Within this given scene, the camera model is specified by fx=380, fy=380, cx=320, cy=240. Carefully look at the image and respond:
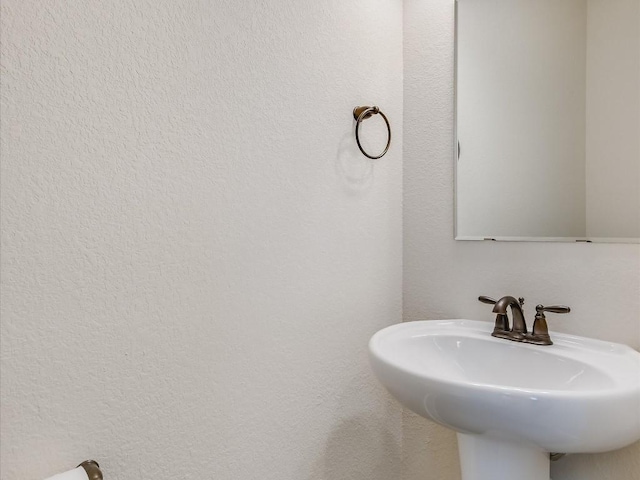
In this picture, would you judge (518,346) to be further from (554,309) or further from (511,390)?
(511,390)

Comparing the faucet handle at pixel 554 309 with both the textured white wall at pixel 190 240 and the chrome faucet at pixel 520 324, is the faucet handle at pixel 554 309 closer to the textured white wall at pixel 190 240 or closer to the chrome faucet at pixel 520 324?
the chrome faucet at pixel 520 324

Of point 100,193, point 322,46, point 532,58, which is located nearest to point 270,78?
point 322,46

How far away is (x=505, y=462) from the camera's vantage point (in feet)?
2.81

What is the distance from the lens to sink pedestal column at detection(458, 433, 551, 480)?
0.85m

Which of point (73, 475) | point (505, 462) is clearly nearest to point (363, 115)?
point (505, 462)

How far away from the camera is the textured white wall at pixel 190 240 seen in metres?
0.62

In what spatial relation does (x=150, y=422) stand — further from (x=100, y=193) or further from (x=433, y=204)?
(x=433, y=204)

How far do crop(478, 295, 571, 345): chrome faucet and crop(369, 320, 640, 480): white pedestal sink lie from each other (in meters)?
0.02

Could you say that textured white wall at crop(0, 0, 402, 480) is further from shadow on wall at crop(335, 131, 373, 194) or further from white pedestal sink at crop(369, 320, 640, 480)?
white pedestal sink at crop(369, 320, 640, 480)

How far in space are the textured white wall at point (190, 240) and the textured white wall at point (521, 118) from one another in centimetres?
30

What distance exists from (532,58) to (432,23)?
36 cm

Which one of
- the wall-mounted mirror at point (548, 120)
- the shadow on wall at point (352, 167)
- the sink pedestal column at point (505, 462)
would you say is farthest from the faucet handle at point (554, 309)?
the shadow on wall at point (352, 167)

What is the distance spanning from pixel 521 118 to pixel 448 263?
496 mm

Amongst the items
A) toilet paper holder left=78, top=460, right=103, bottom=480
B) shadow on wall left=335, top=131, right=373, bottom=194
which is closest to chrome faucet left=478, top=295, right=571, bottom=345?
shadow on wall left=335, top=131, right=373, bottom=194
